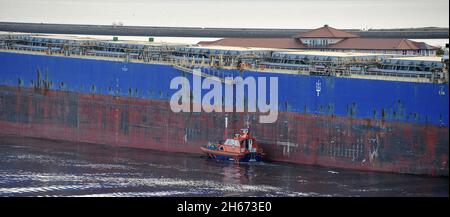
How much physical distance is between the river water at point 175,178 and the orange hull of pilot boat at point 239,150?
12.1 inches

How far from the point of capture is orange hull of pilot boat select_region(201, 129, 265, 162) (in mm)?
33812

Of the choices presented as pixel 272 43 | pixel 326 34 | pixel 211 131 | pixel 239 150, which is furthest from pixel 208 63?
pixel 272 43

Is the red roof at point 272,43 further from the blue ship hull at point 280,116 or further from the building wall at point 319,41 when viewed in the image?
the blue ship hull at point 280,116

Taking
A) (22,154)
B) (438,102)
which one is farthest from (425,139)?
(22,154)

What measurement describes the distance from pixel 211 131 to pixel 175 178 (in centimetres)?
575

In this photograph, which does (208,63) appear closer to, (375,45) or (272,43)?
(375,45)

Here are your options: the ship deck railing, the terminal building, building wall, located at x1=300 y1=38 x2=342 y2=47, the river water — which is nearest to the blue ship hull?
the ship deck railing

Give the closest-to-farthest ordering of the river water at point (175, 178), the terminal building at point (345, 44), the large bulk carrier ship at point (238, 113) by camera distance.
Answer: the river water at point (175, 178) < the large bulk carrier ship at point (238, 113) < the terminal building at point (345, 44)

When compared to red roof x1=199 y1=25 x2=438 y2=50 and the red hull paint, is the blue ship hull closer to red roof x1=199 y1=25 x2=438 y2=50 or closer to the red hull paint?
the red hull paint

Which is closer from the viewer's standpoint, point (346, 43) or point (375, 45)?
point (375, 45)

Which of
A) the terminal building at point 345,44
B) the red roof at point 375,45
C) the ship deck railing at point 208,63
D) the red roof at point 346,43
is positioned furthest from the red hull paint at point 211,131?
the red roof at point 375,45

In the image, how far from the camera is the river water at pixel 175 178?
2811 cm

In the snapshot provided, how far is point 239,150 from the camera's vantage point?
33906 mm
